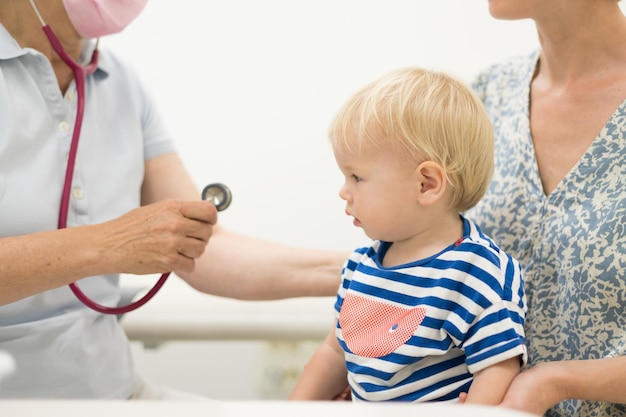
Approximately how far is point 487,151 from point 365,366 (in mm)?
388

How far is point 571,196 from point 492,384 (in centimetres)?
44

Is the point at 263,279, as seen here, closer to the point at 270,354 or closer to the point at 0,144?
the point at 0,144

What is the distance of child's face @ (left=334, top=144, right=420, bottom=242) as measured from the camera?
120cm

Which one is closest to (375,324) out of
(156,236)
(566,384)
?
(566,384)

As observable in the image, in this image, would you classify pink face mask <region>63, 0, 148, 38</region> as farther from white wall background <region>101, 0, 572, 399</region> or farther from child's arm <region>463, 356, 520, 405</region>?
child's arm <region>463, 356, 520, 405</region>

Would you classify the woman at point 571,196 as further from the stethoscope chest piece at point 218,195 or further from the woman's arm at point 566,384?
the stethoscope chest piece at point 218,195

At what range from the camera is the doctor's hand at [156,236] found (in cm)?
135

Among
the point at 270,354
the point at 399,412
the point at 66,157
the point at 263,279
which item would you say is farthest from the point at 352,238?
the point at 399,412

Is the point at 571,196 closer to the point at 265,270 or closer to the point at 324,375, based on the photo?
the point at 324,375

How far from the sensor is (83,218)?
151 cm

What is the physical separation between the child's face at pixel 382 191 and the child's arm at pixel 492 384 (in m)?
0.25

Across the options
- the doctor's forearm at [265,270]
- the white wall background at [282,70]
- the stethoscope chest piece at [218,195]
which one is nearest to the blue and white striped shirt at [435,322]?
the stethoscope chest piece at [218,195]

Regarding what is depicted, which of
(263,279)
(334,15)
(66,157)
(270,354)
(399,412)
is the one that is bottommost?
(270,354)

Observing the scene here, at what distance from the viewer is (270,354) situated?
8.05ft
